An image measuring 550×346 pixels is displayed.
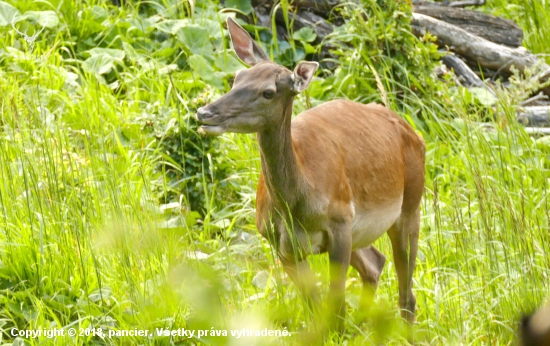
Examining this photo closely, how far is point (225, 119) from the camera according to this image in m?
4.00

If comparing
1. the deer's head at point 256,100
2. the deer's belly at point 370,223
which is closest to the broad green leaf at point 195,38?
the deer's belly at point 370,223

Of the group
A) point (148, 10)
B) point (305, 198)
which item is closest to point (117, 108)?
point (148, 10)

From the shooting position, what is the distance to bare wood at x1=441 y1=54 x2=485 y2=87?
319 inches

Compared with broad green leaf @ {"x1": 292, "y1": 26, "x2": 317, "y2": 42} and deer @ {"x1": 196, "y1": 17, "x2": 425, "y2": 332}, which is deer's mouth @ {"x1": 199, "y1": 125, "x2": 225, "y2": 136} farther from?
broad green leaf @ {"x1": 292, "y1": 26, "x2": 317, "y2": 42}

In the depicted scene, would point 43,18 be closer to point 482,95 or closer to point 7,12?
point 7,12

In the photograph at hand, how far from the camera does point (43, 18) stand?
763 centimetres

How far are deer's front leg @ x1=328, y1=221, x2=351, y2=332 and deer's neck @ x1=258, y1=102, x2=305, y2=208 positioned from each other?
298 mm

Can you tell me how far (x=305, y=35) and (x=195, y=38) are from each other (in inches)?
45.2

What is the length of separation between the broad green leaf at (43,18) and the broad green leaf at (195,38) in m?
1.08

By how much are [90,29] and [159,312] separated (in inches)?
181

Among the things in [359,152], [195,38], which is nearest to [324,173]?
[359,152]

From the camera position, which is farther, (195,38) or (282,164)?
(195,38)

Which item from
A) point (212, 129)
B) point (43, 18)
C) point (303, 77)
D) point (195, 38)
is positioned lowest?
point (195, 38)

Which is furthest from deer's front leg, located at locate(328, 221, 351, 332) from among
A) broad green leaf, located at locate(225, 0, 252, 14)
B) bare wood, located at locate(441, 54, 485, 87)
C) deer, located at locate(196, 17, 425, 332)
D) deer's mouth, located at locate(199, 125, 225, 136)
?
broad green leaf, located at locate(225, 0, 252, 14)
